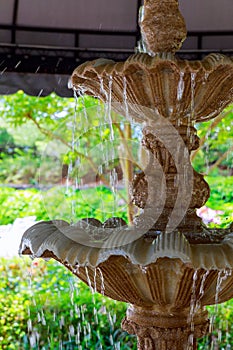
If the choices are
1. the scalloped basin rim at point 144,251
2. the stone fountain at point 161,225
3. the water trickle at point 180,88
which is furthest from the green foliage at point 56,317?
the water trickle at point 180,88

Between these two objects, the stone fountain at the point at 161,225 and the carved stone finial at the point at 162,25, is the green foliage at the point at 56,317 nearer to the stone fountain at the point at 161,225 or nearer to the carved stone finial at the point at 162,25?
the stone fountain at the point at 161,225

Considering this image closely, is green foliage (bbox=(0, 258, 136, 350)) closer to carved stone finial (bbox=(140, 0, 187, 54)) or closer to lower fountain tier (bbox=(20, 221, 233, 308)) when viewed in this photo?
lower fountain tier (bbox=(20, 221, 233, 308))

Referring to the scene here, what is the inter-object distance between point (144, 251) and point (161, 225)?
0.48 meters

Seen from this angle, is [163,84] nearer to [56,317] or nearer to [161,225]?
[161,225]

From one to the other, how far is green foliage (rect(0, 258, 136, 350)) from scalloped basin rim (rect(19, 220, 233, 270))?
247cm

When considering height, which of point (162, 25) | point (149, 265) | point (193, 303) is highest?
point (162, 25)

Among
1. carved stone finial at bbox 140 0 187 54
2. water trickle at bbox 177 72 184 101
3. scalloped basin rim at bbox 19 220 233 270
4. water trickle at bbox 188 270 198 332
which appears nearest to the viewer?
scalloped basin rim at bbox 19 220 233 270

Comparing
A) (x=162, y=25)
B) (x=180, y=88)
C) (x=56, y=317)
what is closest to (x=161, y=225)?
(x=180, y=88)

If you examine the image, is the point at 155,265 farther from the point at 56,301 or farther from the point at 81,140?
the point at 81,140

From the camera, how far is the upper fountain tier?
7.57 ft

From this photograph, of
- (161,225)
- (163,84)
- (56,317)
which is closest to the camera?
(163,84)

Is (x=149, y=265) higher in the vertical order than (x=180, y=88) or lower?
lower

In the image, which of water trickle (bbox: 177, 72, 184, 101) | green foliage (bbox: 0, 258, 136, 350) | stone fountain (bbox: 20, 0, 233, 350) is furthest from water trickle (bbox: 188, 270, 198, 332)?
green foliage (bbox: 0, 258, 136, 350)

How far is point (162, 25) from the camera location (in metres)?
2.69
